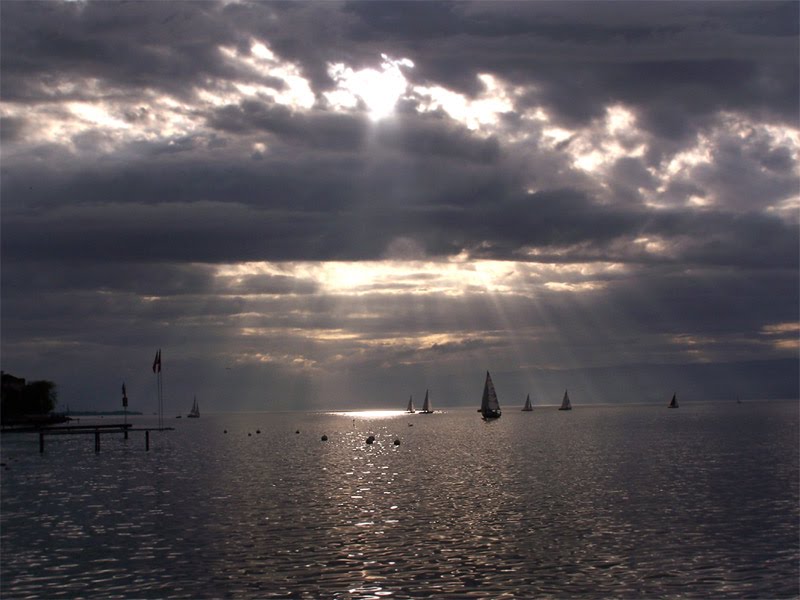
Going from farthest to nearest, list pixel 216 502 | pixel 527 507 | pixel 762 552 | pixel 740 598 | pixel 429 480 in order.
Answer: pixel 429 480
pixel 216 502
pixel 527 507
pixel 762 552
pixel 740 598

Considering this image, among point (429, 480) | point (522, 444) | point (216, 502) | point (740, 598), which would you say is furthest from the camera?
point (522, 444)

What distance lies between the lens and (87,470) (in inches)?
3319

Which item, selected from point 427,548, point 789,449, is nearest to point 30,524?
point 427,548

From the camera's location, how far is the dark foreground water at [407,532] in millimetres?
31766

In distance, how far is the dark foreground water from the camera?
31.8 meters

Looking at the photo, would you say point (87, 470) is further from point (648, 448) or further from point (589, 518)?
point (648, 448)

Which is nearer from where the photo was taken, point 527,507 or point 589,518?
point 589,518

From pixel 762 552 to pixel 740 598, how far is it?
27.9 ft

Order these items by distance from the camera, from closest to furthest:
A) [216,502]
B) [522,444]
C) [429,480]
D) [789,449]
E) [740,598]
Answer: [740,598], [216,502], [429,480], [789,449], [522,444]

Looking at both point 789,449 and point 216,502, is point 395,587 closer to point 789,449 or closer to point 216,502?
point 216,502

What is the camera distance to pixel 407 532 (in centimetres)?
4212

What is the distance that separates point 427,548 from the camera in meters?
37.8

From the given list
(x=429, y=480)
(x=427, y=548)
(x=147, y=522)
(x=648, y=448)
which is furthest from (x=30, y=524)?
(x=648, y=448)

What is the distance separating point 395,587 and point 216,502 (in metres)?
27.5
